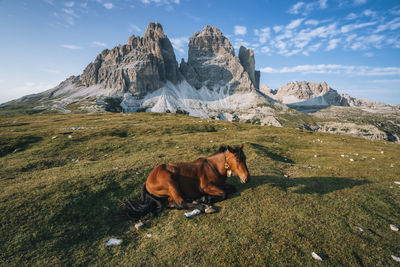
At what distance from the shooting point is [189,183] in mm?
8055

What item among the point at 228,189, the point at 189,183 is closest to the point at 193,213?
the point at 189,183

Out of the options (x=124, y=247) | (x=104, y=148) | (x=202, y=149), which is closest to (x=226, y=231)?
(x=124, y=247)

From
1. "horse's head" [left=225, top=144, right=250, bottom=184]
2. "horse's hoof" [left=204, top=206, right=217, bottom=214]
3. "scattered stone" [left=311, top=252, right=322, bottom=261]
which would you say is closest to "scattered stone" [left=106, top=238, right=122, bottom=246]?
"horse's hoof" [left=204, top=206, right=217, bottom=214]

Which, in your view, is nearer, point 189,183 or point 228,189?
point 189,183

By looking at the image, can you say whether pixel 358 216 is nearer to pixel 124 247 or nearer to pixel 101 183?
pixel 124 247

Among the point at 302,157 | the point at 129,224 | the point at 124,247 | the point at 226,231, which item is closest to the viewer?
the point at 124,247

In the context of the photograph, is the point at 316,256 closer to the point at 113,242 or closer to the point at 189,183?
the point at 189,183

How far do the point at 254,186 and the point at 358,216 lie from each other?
4216mm

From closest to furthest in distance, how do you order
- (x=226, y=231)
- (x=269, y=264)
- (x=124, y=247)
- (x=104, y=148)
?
1. (x=269, y=264)
2. (x=124, y=247)
3. (x=226, y=231)
4. (x=104, y=148)

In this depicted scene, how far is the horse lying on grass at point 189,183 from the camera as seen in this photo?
7625 millimetres

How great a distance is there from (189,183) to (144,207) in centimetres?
209

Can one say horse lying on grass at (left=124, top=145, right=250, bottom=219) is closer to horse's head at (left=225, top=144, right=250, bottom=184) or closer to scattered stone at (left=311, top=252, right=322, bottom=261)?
horse's head at (left=225, top=144, right=250, bottom=184)

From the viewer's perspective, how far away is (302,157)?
751 inches

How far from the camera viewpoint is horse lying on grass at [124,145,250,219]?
7.62 metres
